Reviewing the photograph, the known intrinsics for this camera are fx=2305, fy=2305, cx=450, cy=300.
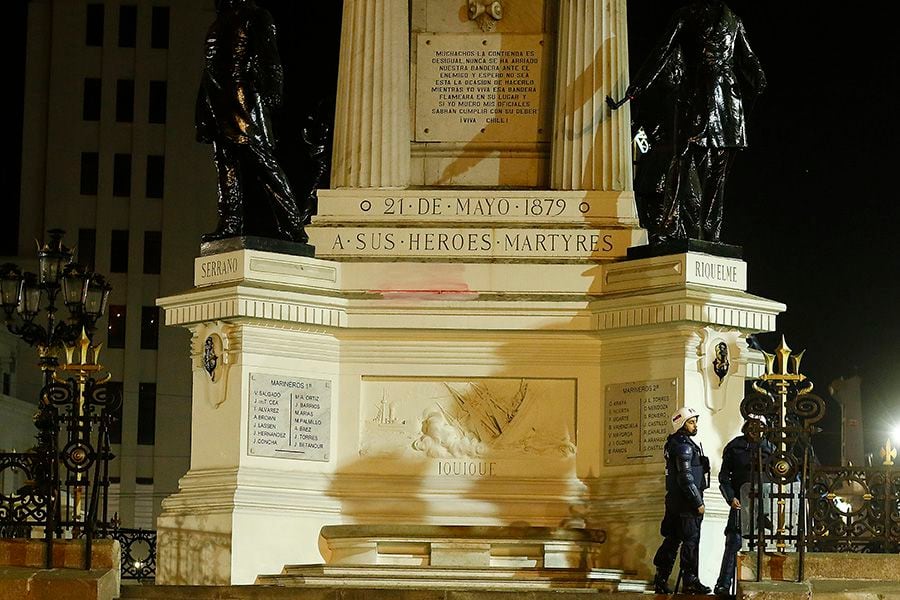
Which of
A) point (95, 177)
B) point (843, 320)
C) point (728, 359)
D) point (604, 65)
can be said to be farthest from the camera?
point (95, 177)

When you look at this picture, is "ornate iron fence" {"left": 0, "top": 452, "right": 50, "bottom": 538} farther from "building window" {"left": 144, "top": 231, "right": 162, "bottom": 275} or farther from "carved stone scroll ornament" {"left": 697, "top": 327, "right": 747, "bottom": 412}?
"building window" {"left": 144, "top": 231, "right": 162, "bottom": 275}

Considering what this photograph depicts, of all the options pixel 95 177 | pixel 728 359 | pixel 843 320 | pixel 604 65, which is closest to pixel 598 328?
pixel 728 359

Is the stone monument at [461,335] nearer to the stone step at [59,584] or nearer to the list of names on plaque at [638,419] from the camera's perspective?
the list of names on plaque at [638,419]

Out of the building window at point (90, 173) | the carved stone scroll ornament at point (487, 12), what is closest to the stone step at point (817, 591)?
the carved stone scroll ornament at point (487, 12)

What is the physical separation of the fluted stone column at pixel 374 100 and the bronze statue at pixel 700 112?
2750 millimetres

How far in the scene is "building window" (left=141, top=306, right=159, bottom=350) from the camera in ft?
268

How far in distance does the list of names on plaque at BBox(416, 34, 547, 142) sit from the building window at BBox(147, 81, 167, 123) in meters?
56.9

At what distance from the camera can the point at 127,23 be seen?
279 feet

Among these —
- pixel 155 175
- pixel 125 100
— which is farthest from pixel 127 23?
pixel 155 175

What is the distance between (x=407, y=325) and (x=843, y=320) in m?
15.4

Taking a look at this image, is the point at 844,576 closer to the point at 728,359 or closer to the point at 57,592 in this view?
the point at 728,359

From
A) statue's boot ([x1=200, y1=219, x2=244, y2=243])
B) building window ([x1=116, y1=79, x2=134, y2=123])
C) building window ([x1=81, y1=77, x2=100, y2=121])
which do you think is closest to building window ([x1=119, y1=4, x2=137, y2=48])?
building window ([x1=116, y1=79, x2=134, y2=123])

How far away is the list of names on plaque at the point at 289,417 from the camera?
25375mm

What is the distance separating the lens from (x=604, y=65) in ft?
89.5
